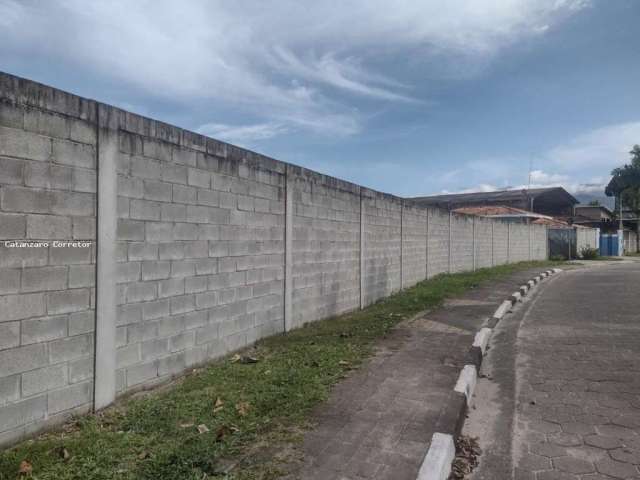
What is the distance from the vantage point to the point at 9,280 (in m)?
3.09

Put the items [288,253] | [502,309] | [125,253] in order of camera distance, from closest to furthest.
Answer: [125,253] → [288,253] → [502,309]

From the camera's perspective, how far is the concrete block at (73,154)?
342 cm

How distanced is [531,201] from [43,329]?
45.0 metres

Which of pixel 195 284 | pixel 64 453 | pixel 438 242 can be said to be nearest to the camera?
pixel 64 453

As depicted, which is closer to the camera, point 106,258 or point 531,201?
point 106,258

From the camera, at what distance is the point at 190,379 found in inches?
177

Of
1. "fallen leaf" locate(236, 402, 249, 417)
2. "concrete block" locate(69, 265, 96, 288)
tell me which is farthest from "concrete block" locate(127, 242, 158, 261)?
"fallen leaf" locate(236, 402, 249, 417)

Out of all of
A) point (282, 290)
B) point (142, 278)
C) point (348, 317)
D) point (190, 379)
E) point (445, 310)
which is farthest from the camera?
point (445, 310)

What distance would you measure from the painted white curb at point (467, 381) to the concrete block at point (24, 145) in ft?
12.8

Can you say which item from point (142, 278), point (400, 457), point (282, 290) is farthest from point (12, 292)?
point (282, 290)

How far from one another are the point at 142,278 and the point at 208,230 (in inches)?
40.9

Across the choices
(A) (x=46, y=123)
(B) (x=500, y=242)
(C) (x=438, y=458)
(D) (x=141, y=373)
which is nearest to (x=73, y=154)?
(A) (x=46, y=123)

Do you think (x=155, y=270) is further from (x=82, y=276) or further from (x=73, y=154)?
(x=73, y=154)

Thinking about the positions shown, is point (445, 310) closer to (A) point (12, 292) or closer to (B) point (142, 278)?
(B) point (142, 278)
